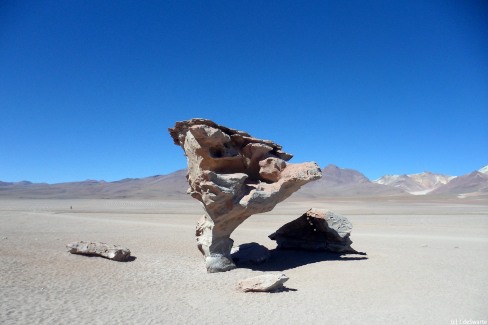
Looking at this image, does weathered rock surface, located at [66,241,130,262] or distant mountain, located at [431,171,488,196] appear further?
distant mountain, located at [431,171,488,196]

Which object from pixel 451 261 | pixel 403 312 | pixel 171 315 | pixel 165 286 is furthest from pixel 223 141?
pixel 451 261

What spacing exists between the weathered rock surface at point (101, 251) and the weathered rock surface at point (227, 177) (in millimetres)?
3055

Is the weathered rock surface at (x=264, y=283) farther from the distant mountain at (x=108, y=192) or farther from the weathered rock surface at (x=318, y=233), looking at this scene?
the distant mountain at (x=108, y=192)

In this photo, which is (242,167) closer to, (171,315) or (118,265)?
(118,265)

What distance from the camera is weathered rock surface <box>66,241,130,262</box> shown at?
14.1 m

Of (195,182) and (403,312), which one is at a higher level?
(195,182)

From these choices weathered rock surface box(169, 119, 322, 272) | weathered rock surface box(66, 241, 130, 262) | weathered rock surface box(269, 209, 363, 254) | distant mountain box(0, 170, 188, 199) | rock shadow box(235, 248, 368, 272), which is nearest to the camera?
weathered rock surface box(169, 119, 322, 272)

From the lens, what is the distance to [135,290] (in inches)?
417

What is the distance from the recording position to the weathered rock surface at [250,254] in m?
14.8

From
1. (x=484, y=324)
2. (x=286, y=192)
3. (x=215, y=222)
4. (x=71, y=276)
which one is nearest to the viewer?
(x=484, y=324)

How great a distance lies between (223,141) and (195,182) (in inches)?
71.8

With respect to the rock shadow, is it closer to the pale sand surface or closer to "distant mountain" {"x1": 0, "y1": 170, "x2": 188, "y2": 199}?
the pale sand surface

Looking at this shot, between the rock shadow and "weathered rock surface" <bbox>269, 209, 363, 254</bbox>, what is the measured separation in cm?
27

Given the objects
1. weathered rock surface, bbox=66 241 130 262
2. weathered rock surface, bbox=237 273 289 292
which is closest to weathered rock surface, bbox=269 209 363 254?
weathered rock surface, bbox=237 273 289 292
